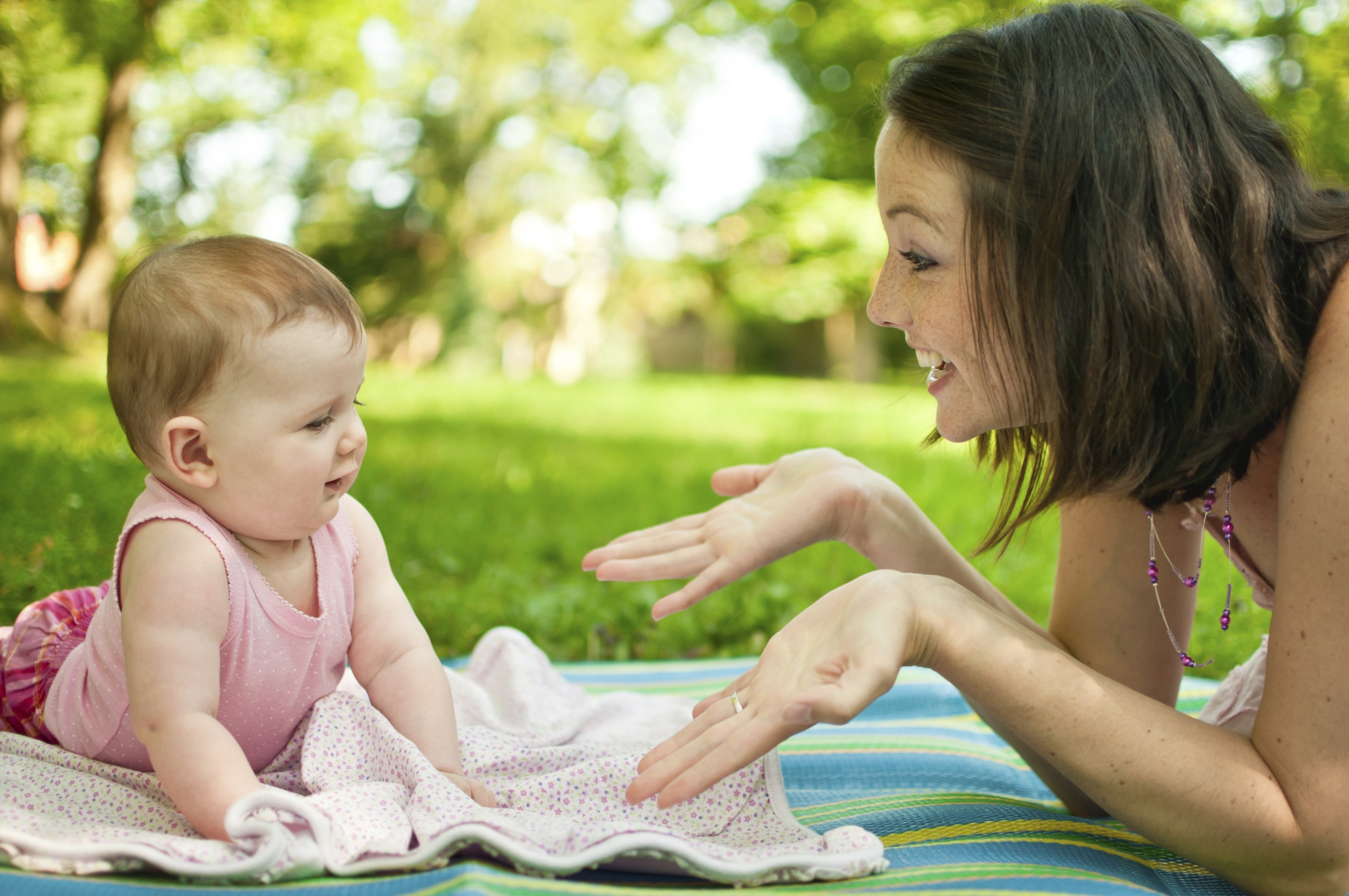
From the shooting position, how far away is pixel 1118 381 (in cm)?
161

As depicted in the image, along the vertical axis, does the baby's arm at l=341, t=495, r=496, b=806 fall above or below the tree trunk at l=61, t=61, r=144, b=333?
below

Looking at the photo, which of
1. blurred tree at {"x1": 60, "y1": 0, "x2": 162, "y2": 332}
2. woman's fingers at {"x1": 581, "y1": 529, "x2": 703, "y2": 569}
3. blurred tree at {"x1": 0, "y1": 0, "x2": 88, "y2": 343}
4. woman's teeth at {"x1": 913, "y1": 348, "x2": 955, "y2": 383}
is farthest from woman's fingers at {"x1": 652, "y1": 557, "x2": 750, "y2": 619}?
blurred tree at {"x1": 60, "y1": 0, "x2": 162, "y2": 332}

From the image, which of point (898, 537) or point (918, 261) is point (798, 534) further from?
point (918, 261)

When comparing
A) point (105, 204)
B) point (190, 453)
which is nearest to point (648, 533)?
point (190, 453)

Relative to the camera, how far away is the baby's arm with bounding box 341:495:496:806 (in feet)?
6.29

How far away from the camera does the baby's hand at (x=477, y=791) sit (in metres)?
1.78

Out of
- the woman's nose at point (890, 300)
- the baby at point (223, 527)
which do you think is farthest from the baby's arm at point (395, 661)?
the woman's nose at point (890, 300)

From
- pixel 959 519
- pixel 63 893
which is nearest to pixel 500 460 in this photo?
pixel 959 519

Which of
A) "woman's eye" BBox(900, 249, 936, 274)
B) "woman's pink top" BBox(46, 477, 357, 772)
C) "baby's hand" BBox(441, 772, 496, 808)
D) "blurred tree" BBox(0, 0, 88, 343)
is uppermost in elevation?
"blurred tree" BBox(0, 0, 88, 343)

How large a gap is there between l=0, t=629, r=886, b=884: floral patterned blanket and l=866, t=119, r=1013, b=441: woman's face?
2.41 feet

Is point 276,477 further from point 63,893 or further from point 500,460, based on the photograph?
point 500,460

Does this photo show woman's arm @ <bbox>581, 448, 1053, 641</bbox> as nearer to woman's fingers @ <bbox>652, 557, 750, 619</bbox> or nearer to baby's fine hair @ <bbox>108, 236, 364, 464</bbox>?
woman's fingers @ <bbox>652, 557, 750, 619</bbox>

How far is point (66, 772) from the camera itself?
5.69 feet

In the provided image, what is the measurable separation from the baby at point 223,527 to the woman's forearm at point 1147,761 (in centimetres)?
88
